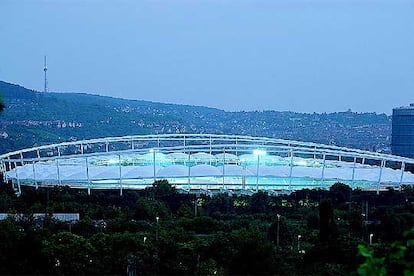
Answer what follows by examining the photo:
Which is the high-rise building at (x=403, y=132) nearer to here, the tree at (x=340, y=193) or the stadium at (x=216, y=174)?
the stadium at (x=216, y=174)

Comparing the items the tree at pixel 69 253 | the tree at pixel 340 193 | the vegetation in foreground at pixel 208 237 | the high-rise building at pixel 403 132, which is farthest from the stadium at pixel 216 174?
the high-rise building at pixel 403 132

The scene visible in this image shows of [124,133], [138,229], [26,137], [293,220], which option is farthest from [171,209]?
[124,133]

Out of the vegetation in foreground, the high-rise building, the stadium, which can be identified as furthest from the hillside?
the vegetation in foreground

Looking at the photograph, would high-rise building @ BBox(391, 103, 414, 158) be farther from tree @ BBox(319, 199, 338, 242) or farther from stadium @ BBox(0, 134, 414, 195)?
tree @ BBox(319, 199, 338, 242)

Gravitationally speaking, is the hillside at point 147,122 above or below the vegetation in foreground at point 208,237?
below

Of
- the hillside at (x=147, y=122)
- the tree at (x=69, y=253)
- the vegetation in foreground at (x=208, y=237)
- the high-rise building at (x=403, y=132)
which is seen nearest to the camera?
the vegetation in foreground at (x=208, y=237)

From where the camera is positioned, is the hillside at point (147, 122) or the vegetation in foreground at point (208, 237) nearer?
the vegetation in foreground at point (208, 237)

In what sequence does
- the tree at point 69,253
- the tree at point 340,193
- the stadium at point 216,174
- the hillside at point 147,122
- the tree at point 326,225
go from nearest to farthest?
the tree at point 69,253, the tree at point 326,225, the tree at point 340,193, the stadium at point 216,174, the hillside at point 147,122

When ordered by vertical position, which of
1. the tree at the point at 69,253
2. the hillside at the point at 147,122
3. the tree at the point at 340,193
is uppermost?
the tree at the point at 69,253
